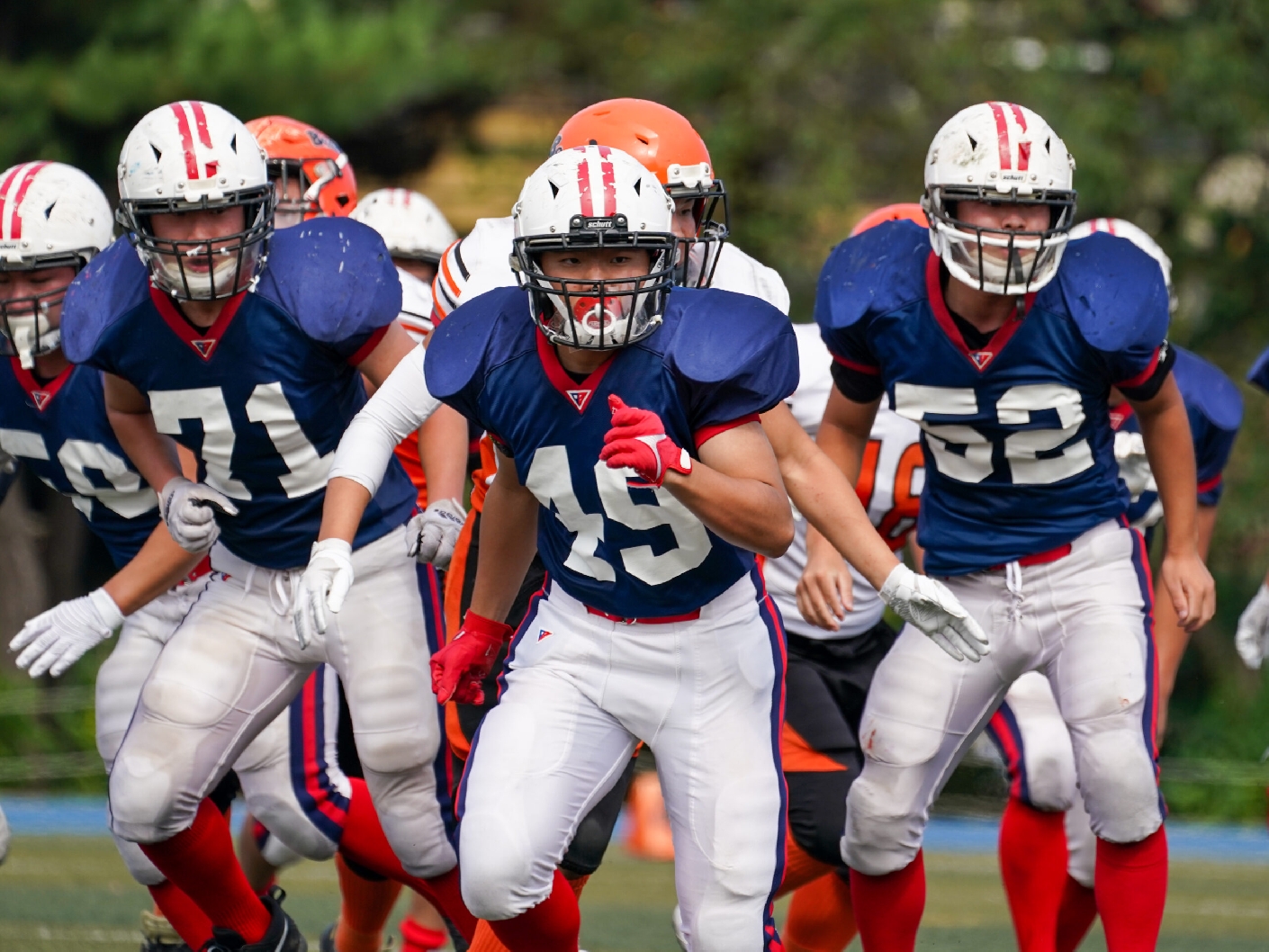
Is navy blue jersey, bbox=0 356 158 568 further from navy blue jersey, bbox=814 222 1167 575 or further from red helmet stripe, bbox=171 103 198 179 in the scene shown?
navy blue jersey, bbox=814 222 1167 575

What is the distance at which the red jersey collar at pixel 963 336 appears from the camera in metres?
4.02

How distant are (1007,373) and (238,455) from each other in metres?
1.74

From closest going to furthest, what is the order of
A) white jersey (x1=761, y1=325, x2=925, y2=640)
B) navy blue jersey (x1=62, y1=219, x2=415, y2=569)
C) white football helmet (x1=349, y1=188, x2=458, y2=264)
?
navy blue jersey (x1=62, y1=219, x2=415, y2=569)
white jersey (x1=761, y1=325, x2=925, y2=640)
white football helmet (x1=349, y1=188, x2=458, y2=264)

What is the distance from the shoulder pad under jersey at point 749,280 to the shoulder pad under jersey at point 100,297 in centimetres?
127

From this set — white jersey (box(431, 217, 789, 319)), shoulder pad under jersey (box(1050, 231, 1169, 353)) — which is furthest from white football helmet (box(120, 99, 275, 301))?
shoulder pad under jersey (box(1050, 231, 1169, 353))

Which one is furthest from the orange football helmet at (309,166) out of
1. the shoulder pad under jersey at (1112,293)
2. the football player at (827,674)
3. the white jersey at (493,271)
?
the shoulder pad under jersey at (1112,293)

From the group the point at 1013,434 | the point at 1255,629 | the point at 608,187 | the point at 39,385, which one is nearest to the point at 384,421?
the point at 608,187

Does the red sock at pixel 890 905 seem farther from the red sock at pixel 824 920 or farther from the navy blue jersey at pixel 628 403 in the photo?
the navy blue jersey at pixel 628 403

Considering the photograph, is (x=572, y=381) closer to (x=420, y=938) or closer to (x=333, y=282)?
(x=333, y=282)

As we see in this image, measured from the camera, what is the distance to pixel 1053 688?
4156mm

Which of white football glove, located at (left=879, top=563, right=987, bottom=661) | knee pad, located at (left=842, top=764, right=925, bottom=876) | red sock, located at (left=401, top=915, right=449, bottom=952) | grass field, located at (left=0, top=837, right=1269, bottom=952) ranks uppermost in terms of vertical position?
white football glove, located at (left=879, top=563, right=987, bottom=661)

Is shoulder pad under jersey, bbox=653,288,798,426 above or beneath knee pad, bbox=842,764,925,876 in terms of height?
above

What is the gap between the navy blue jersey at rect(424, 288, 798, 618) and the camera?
3324mm

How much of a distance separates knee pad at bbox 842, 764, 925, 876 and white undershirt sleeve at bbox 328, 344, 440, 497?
131 cm
